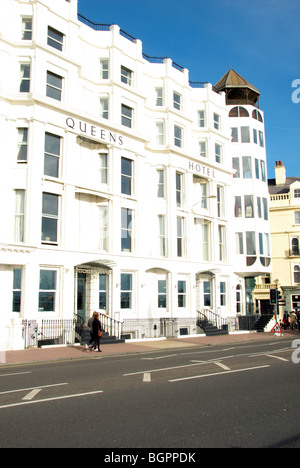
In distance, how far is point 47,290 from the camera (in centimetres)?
2177

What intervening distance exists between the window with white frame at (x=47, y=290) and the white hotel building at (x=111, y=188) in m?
0.06

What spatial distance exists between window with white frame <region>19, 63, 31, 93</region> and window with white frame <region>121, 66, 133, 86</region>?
7123mm

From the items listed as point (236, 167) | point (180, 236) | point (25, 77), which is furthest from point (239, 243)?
point (25, 77)

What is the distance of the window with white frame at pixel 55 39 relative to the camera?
79.4 ft

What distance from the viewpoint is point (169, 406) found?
759cm

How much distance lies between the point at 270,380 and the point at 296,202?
3871 centimetres

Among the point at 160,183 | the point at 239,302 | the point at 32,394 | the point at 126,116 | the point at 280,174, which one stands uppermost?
the point at 280,174

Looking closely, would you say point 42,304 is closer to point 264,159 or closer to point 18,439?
point 18,439

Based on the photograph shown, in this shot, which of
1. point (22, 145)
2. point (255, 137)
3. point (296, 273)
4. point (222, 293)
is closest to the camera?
point (22, 145)

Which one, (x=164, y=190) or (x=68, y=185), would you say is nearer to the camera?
(x=68, y=185)

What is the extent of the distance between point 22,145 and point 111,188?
5744mm

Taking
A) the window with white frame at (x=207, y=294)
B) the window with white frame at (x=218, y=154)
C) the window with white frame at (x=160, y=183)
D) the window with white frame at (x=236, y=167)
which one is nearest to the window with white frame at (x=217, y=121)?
the window with white frame at (x=218, y=154)

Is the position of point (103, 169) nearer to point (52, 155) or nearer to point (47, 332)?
point (52, 155)

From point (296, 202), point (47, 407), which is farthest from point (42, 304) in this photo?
point (296, 202)
